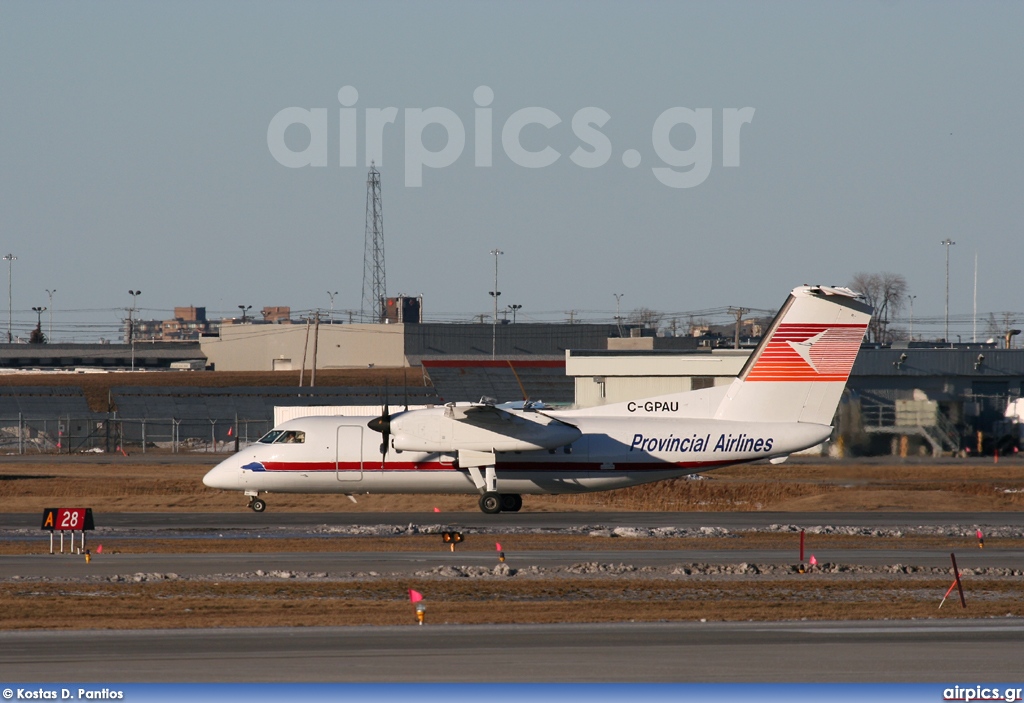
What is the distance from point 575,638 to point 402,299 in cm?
13152

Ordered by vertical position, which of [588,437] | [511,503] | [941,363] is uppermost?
[941,363]

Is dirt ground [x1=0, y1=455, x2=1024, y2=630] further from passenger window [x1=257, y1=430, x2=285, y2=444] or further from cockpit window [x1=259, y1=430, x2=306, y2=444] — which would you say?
passenger window [x1=257, y1=430, x2=285, y2=444]

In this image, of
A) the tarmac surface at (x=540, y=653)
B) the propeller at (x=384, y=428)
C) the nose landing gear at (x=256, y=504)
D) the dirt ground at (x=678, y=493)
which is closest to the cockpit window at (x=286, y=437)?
the nose landing gear at (x=256, y=504)

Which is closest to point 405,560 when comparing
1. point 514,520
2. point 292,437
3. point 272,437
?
point 514,520

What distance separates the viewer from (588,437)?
32.4m

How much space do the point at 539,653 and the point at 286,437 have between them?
21.1 meters

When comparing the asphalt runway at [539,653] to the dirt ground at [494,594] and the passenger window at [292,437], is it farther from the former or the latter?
the passenger window at [292,437]

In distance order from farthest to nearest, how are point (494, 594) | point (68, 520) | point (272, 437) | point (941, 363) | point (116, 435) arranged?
point (116, 435) < point (941, 363) < point (272, 437) < point (68, 520) < point (494, 594)

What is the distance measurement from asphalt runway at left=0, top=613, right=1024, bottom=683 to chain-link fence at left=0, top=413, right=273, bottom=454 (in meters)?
46.2

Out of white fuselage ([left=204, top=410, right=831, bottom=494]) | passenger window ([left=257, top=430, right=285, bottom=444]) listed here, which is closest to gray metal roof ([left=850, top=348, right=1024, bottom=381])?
white fuselage ([left=204, top=410, right=831, bottom=494])

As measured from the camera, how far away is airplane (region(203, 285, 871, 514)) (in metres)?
31.8

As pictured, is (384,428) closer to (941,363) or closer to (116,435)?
(116,435)

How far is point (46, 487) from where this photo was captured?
40875 mm

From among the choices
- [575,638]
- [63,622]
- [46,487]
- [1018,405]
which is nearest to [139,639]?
[63,622]
